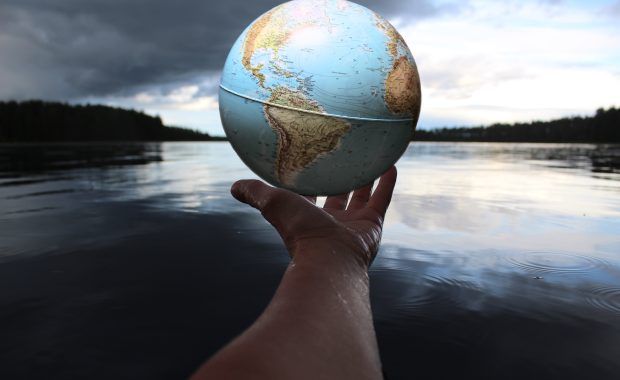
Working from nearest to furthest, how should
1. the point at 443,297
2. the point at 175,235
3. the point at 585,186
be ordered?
the point at 443,297 < the point at 175,235 < the point at 585,186

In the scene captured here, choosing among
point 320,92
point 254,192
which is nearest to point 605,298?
point 320,92

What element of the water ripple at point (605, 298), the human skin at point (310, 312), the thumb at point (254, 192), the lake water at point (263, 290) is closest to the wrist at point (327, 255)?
the human skin at point (310, 312)

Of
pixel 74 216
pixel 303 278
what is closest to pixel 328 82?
pixel 303 278

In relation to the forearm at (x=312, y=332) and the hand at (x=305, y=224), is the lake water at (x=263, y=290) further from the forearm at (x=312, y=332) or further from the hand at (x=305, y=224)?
the forearm at (x=312, y=332)

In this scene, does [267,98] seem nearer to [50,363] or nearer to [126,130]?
[50,363]

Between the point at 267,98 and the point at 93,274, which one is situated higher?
the point at 267,98

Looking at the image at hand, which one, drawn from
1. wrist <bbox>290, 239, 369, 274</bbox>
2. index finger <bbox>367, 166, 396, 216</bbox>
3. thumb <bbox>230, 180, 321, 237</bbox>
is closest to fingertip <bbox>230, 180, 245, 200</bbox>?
thumb <bbox>230, 180, 321, 237</bbox>
